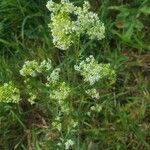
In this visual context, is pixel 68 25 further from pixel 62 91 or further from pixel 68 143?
pixel 68 143

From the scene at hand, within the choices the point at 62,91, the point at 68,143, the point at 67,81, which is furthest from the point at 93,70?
the point at 68,143

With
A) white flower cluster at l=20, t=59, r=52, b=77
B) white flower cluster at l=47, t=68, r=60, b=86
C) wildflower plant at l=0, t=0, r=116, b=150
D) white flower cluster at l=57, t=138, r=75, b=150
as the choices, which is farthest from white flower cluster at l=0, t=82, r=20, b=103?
white flower cluster at l=57, t=138, r=75, b=150

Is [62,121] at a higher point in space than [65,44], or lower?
lower

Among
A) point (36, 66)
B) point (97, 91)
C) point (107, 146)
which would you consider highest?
point (36, 66)

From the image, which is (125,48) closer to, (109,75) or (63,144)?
(109,75)

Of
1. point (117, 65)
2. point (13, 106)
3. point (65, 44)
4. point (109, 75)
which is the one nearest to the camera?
point (65, 44)

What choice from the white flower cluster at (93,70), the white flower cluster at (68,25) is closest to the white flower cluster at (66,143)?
the white flower cluster at (93,70)

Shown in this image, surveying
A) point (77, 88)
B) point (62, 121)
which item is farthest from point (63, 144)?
point (77, 88)
